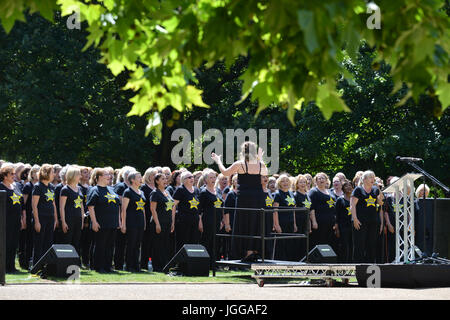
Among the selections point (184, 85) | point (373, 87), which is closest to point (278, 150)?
point (373, 87)

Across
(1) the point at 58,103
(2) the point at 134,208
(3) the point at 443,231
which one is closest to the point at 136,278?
(2) the point at 134,208

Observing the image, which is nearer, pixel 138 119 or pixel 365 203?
pixel 365 203

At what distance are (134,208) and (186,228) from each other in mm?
1554

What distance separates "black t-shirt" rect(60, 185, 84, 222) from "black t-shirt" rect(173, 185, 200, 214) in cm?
224

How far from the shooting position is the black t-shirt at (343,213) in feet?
60.9

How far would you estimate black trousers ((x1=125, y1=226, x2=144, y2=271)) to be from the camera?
1642 cm

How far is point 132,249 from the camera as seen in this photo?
16500 millimetres

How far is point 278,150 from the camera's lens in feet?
102

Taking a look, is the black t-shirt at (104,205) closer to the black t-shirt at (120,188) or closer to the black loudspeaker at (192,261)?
the black t-shirt at (120,188)

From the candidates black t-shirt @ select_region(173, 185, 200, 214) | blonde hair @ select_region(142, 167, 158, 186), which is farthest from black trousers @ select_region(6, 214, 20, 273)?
black t-shirt @ select_region(173, 185, 200, 214)

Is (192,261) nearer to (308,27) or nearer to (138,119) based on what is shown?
(308,27)

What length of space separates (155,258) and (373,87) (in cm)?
1428

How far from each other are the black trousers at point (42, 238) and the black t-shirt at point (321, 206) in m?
5.68

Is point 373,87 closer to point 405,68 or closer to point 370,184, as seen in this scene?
point 370,184
